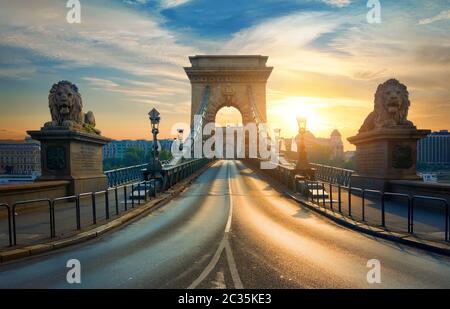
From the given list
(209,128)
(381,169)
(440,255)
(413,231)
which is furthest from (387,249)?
(209,128)

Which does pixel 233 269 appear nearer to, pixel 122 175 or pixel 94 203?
pixel 94 203

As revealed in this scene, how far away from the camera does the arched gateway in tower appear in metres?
79.6

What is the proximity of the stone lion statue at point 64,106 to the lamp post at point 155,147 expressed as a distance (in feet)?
14.3

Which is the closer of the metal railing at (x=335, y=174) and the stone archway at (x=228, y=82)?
the metal railing at (x=335, y=174)

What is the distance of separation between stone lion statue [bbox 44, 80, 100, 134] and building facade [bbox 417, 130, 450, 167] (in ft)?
358

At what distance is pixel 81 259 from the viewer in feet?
25.7

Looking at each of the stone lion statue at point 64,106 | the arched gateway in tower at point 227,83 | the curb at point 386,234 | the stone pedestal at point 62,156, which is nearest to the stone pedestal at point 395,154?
the curb at point 386,234

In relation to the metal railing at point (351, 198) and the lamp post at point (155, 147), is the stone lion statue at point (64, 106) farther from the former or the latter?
the metal railing at point (351, 198)

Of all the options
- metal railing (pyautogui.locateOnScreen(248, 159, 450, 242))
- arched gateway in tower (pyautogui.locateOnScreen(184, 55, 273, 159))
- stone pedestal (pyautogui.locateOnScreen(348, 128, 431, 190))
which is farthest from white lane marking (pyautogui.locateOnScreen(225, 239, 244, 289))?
arched gateway in tower (pyautogui.locateOnScreen(184, 55, 273, 159))

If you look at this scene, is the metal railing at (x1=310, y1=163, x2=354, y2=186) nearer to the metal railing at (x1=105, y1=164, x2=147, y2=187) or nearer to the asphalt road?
the asphalt road

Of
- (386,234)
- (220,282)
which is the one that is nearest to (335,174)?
(386,234)

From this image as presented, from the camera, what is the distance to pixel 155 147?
21.3 meters

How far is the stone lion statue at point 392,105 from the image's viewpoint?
1736cm

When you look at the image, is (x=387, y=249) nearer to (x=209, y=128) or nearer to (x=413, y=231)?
(x=413, y=231)
